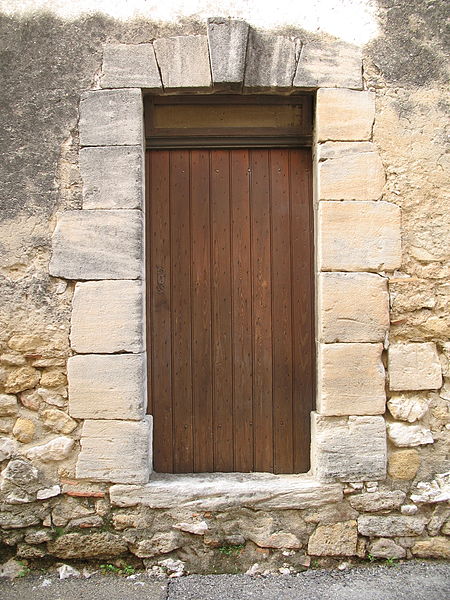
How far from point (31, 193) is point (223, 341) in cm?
143

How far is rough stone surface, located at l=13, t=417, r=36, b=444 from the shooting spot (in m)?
3.37

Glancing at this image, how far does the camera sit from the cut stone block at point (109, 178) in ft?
11.1

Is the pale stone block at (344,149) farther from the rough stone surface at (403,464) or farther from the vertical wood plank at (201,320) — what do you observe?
the rough stone surface at (403,464)

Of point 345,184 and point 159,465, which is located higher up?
point 345,184

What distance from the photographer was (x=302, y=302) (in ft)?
12.0

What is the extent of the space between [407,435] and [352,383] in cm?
44

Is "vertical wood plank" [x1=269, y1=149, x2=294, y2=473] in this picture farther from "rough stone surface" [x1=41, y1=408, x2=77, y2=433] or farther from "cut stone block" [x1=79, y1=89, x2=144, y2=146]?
"rough stone surface" [x1=41, y1=408, x2=77, y2=433]

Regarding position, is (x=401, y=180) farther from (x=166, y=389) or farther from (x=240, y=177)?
(x=166, y=389)

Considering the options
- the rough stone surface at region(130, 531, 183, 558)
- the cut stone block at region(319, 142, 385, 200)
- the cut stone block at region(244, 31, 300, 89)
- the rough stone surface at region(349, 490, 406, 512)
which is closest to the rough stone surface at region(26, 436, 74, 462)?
the rough stone surface at region(130, 531, 183, 558)

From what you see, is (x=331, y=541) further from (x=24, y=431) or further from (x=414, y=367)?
(x=24, y=431)

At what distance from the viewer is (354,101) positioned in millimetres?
3418

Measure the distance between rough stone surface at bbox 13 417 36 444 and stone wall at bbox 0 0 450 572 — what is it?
0.04 feet

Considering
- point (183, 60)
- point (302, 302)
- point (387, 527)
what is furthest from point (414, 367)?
point (183, 60)

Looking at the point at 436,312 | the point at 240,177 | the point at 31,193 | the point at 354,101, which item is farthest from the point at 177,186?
the point at 436,312
